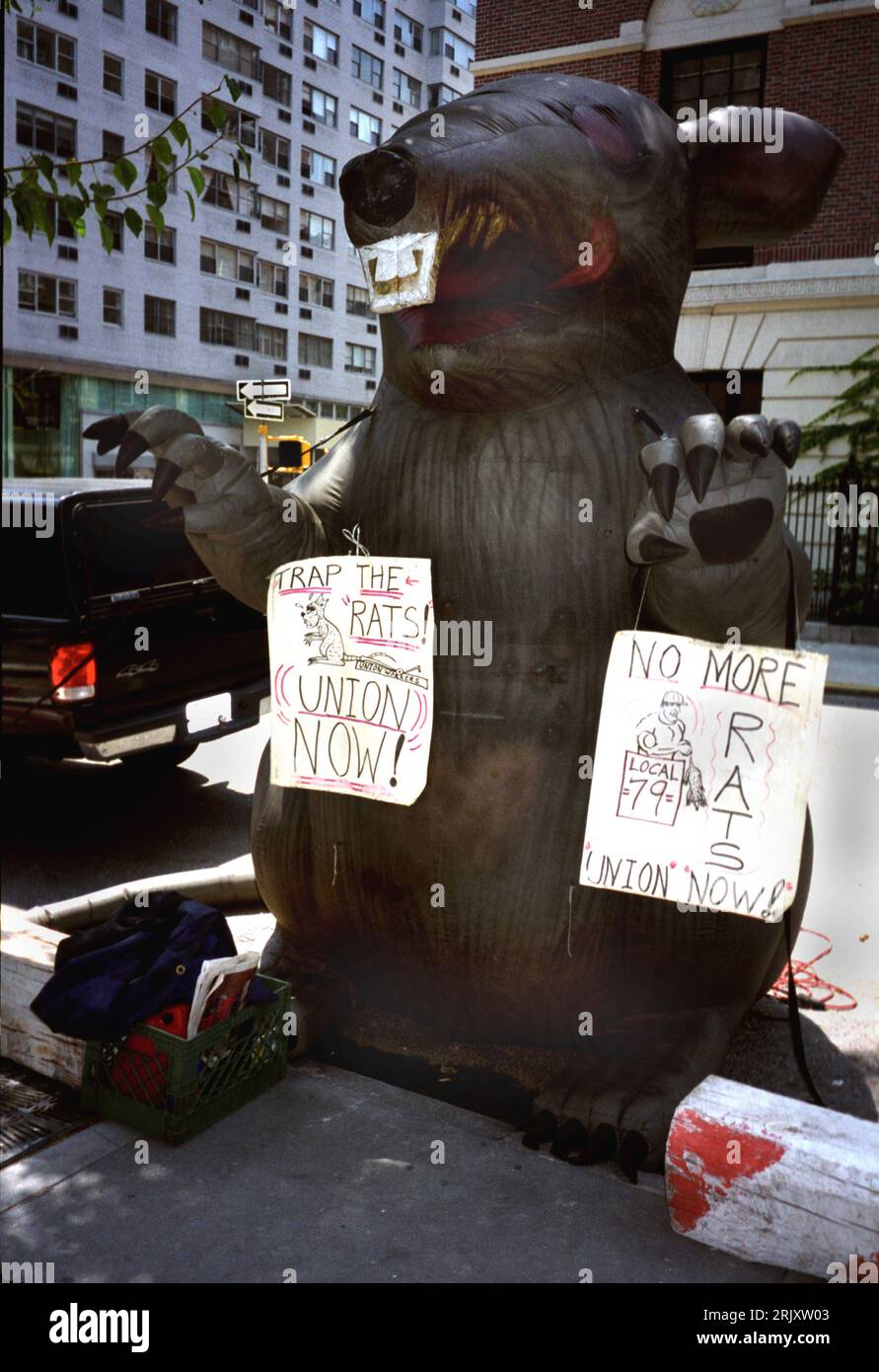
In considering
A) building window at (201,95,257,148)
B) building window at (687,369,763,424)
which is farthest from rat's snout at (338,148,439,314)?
building window at (687,369,763,424)

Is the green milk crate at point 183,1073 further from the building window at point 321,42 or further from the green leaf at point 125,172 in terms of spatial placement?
the building window at point 321,42

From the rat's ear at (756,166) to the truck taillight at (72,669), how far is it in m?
3.58

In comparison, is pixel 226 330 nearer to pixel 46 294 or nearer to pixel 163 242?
pixel 163 242

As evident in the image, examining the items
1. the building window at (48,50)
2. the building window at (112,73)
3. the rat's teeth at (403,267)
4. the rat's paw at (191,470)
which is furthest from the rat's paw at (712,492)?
the building window at (48,50)

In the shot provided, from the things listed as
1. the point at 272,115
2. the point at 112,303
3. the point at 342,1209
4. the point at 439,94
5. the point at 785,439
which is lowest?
the point at 342,1209

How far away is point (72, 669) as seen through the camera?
5316 mm

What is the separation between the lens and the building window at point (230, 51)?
366 centimetres

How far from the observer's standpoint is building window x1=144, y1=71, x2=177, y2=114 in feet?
12.7

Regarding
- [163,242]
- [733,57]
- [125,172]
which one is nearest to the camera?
[125,172]

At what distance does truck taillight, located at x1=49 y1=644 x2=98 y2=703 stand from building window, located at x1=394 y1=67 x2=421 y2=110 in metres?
3.01

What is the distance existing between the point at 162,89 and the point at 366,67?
3.43 feet

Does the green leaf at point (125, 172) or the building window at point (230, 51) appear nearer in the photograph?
the green leaf at point (125, 172)

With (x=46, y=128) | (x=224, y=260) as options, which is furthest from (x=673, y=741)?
(x=46, y=128)

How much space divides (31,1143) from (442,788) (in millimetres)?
1319
